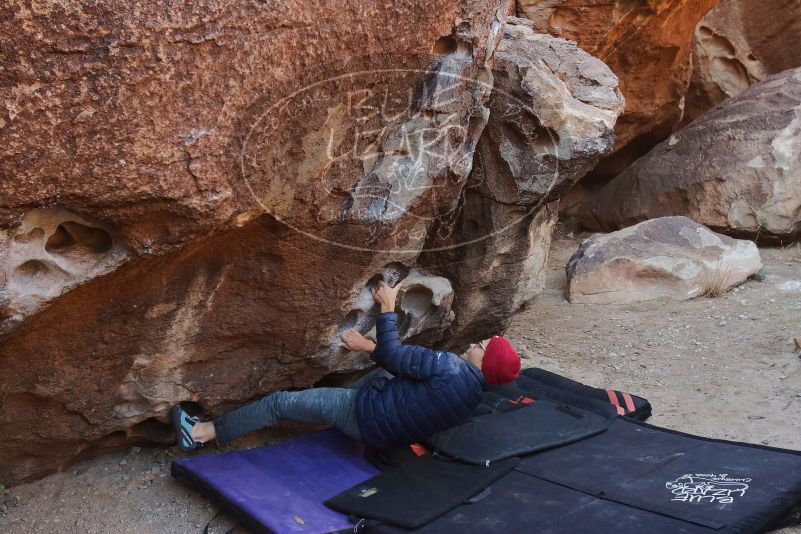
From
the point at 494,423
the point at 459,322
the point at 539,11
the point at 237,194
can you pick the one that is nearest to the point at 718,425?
the point at 494,423

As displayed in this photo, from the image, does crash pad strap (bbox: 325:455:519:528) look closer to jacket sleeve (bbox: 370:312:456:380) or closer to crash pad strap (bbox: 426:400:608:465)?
crash pad strap (bbox: 426:400:608:465)

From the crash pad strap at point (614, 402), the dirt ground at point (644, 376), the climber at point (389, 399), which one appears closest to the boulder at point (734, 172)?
the dirt ground at point (644, 376)

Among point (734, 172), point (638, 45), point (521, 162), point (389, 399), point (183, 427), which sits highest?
point (638, 45)

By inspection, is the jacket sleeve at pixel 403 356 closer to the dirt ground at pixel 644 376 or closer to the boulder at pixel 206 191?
the boulder at pixel 206 191

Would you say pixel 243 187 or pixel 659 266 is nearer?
pixel 243 187

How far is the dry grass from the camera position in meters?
5.43

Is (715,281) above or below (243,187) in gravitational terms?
below

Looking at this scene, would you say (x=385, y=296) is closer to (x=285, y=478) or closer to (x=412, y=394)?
(x=412, y=394)

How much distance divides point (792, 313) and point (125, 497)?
3.88 metres

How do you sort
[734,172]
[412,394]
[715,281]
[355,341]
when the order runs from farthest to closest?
1. [734,172]
2. [715,281]
3. [355,341]
4. [412,394]

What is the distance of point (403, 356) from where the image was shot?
3.35m

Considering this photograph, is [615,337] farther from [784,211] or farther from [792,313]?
[784,211]

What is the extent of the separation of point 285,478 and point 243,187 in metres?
1.27

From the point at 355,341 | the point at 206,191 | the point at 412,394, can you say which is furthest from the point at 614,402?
the point at 206,191
